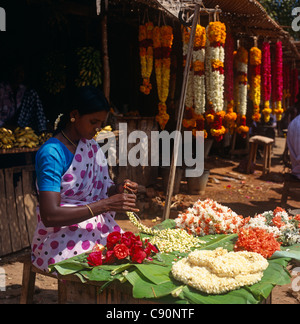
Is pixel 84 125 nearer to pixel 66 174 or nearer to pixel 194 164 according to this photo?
pixel 66 174

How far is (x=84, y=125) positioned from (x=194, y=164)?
6269 millimetres

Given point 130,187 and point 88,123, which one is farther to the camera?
point 130,187

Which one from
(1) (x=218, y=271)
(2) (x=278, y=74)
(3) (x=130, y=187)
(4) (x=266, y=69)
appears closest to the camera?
(1) (x=218, y=271)

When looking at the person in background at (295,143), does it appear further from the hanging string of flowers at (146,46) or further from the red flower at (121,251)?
the red flower at (121,251)

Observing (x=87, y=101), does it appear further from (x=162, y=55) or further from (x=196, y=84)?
(x=162, y=55)

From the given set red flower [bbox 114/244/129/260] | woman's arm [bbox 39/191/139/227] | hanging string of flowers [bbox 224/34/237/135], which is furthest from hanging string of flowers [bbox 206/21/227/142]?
red flower [bbox 114/244/129/260]

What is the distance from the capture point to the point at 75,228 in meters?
2.81

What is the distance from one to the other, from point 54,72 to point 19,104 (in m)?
1.15

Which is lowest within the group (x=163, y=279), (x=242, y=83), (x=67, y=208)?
(x=163, y=279)

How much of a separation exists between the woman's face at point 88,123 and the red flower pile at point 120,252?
759mm

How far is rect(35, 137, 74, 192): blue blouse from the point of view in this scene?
2.54 m

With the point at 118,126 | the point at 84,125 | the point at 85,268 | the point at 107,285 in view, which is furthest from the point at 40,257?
the point at 118,126

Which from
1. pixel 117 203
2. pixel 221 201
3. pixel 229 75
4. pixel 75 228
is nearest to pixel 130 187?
pixel 117 203

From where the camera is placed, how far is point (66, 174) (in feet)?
8.96
